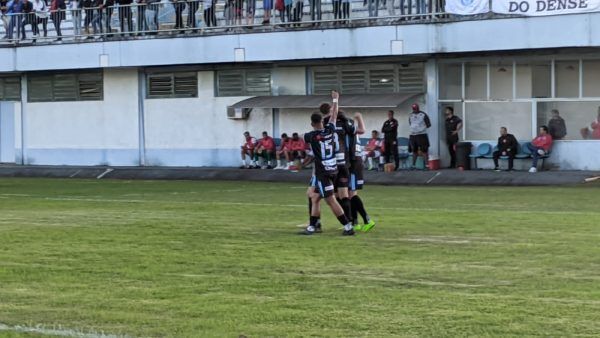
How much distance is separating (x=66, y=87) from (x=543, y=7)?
19.9 meters

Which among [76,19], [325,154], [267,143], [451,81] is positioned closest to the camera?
[325,154]

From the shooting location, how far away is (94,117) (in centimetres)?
4253

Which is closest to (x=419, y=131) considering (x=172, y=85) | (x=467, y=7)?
(x=467, y=7)

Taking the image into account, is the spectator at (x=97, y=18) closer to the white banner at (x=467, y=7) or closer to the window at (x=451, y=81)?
the window at (x=451, y=81)

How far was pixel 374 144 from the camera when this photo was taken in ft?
116

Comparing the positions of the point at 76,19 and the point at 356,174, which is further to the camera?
the point at 76,19

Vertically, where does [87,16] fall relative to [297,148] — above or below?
above

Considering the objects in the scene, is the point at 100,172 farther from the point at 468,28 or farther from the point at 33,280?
the point at 33,280

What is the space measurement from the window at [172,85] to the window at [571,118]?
12.7 metres

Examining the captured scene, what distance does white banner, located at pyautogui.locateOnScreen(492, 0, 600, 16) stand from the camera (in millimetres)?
30094

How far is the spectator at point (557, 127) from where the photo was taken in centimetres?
3312

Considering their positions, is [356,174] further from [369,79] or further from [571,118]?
[369,79]

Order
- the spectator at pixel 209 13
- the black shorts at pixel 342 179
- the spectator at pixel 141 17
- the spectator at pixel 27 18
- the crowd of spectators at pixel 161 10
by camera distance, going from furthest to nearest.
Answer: the spectator at pixel 27 18 < the spectator at pixel 141 17 < the spectator at pixel 209 13 < the crowd of spectators at pixel 161 10 < the black shorts at pixel 342 179

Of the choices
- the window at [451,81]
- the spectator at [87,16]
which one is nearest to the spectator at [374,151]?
the window at [451,81]
